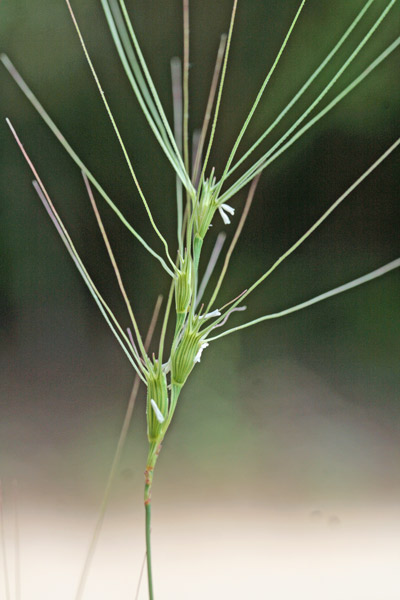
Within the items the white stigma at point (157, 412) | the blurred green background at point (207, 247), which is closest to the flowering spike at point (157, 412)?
the white stigma at point (157, 412)

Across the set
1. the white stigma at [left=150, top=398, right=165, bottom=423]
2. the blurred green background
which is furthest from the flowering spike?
the blurred green background

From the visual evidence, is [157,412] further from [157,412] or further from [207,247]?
[207,247]

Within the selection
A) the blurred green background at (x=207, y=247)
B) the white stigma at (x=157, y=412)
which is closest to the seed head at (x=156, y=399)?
the white stigma at (x=157, y=412)

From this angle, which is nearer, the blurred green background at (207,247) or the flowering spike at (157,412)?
the flowering spike at (157,412)

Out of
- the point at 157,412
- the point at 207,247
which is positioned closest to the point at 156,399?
the point at 157,412

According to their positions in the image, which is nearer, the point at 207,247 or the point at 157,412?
the point at 157,412

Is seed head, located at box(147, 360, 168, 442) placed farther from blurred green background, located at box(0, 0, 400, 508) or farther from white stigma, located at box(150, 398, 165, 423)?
blurred green background, located at box(0, 0, 400, 508)

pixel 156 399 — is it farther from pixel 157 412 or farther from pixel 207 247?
pixel 207 247

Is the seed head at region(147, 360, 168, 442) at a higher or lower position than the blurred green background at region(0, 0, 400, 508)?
lower

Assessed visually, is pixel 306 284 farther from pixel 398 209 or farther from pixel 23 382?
pixel 23 382

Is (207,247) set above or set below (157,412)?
above

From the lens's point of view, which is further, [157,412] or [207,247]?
[207,247]

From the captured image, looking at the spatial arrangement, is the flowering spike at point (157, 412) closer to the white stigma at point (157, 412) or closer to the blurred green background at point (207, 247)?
the white stigma at point (157, 412)

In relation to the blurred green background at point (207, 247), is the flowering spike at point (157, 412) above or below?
below
